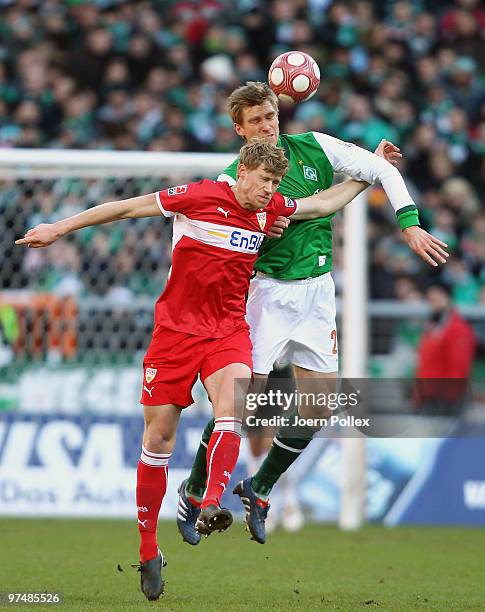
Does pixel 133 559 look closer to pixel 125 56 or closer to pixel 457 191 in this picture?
pixel 457 191

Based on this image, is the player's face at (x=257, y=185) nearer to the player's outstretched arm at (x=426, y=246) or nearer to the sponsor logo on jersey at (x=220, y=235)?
the sponsor logo on jersey at (x=220, y=235)

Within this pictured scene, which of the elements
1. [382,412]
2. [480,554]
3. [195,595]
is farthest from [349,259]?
[195,595]

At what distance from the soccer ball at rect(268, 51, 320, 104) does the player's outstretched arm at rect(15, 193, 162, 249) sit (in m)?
1.14

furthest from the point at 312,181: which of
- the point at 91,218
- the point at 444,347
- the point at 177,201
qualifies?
the point at 444,347

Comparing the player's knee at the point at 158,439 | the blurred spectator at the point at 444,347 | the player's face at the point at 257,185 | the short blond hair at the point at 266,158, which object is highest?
the short blond hair at the point at 266,158

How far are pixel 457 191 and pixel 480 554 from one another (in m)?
7.15

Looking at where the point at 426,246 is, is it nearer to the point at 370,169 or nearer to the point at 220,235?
the point at 370,169

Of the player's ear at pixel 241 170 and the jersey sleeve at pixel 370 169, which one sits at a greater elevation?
the player's ear at pixel 241 170

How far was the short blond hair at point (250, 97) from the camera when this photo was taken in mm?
7246

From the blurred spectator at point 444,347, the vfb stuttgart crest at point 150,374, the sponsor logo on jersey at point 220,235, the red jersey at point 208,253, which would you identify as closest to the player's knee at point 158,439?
the vfb stuttgart crest at point 150,374

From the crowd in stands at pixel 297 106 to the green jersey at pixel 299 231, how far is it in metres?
6.82

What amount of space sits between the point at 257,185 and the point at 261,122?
22.7 inches

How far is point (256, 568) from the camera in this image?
874 cm

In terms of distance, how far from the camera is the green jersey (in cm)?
765
